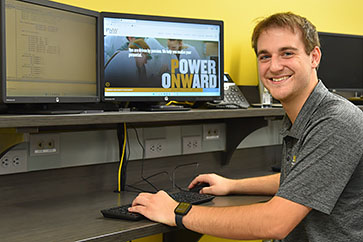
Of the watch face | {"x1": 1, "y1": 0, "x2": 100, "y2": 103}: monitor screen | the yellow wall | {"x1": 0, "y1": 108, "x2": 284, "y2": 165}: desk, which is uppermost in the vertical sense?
the yellow wall

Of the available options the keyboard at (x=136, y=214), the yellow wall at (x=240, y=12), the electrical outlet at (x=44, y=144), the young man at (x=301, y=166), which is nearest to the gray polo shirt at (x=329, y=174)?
the young man at (x=301, y=166)

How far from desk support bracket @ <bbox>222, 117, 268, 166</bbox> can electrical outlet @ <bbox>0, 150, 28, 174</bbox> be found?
973 mm

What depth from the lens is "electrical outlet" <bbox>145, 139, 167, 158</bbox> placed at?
1.99m

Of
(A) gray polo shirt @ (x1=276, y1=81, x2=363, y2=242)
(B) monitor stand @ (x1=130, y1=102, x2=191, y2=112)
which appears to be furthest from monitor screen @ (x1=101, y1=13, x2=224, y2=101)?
(A) gray polo shirt @ (x1=276, y1=81, x2=363, y2=242)

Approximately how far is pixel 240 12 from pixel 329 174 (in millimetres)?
1398

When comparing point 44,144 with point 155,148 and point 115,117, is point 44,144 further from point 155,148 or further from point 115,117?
point 155,148

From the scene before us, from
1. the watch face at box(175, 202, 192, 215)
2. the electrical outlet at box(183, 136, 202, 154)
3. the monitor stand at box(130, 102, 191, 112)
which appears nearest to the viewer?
the watch face at box(175, 202, 192, 215)

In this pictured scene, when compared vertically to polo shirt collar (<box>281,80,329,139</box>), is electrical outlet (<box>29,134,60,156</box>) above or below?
below

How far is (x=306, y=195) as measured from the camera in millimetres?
1263

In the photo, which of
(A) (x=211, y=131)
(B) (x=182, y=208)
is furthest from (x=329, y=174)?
(A) (x=211, y=131)

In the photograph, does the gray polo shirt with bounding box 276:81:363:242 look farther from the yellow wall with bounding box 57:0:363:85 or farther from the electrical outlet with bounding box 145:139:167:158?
the yellow wall with bounding box 57:0:363:85

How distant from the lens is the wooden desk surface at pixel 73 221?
126cm

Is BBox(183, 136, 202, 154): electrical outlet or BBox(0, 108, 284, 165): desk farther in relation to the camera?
BBox(183, 136, 202, 154): electrical outlet

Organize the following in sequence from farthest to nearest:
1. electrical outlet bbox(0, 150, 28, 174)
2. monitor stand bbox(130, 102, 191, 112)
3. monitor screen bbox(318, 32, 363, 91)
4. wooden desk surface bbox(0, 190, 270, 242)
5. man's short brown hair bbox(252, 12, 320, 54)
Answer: monitor screen bbox(318, 32, 363, 91), monitor stand bbox(130, 102, 191, 112), electrical outlet bbox(0, 150, 28, 174), man's short brown hair bbox(252, 12, 320, 54), wooden desk surface bbox(0, 190, 270, 242)
